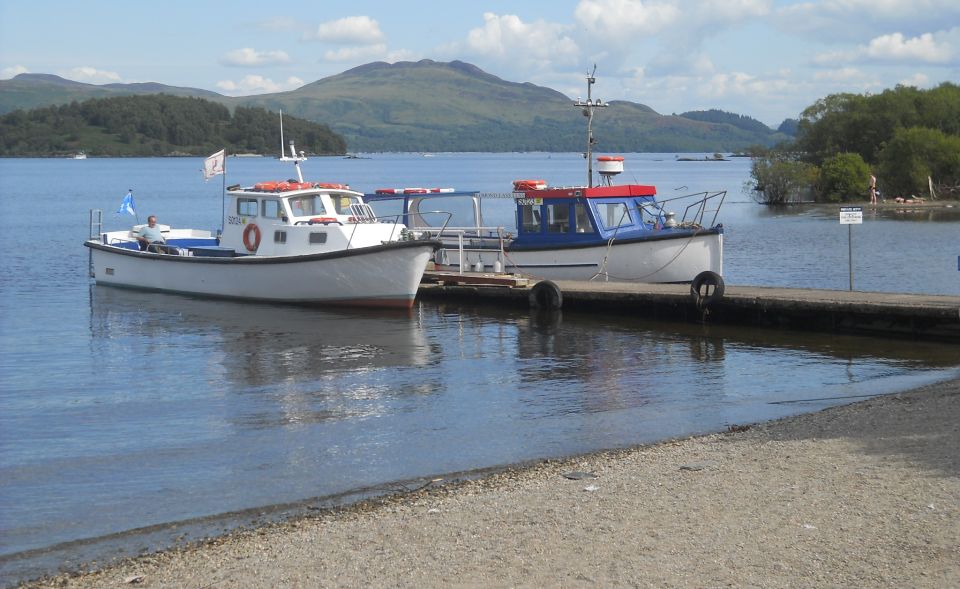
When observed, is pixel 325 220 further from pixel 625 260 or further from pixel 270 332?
pixel 625 260

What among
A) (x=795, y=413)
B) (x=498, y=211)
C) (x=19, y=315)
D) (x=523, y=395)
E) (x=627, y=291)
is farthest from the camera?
(x=498, y=211)

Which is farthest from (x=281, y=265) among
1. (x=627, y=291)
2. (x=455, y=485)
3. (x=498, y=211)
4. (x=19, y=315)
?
(x=498, y=211)

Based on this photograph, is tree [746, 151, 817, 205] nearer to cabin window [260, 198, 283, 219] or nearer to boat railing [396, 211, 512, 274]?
boat railing [396, 211, 512, 274]

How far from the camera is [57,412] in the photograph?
51.4 feet

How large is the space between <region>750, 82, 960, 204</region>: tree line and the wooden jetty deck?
49343mm

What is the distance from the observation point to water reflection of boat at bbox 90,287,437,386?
19.6 metres

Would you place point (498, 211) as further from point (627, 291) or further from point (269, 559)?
point (269, 559)

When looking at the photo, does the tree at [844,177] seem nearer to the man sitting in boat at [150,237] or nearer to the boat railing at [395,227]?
the boat railing at [395,227]

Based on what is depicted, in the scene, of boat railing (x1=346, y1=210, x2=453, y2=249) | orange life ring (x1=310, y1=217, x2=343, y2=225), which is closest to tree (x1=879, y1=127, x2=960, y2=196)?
boat railing (x1=346, y1=210, x2=453, y2=249)

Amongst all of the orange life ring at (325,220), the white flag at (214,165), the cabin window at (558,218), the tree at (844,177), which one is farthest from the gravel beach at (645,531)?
the tree at (844,177)

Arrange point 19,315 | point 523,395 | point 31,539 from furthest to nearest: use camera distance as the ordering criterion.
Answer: point 19,315 → point 523,395 → point 31,539

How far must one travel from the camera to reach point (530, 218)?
91.0 feet

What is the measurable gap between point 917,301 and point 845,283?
9922mm

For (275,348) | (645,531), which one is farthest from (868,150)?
(645,531)
